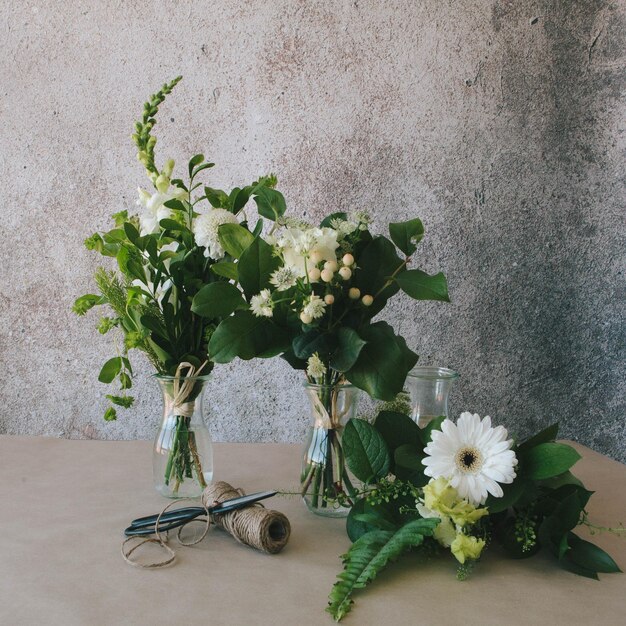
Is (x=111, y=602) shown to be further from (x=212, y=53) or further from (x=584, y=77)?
(x=584, y=77)

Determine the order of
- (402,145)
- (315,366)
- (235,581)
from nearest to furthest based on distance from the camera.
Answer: (235,581), (315,366), (402,145)

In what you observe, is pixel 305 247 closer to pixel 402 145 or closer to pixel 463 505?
pixel 463 505

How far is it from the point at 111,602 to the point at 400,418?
0.49 metres

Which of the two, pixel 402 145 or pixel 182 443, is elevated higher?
pixel 402 145

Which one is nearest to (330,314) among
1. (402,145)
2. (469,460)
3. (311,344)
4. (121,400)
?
(311,344)

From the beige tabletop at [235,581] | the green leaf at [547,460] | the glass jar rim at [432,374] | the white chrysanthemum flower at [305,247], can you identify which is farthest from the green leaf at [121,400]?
the green leaf at [547,460]

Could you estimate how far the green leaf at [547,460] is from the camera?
0.95 m

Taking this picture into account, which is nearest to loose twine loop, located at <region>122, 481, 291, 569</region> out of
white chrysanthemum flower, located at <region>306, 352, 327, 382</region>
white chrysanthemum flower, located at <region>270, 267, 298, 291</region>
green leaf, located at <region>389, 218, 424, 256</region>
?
white chrysanthemum flower, located at <region>306, 352, 327, 382</region>

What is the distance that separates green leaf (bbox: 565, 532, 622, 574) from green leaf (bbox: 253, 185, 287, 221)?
25.4 inches

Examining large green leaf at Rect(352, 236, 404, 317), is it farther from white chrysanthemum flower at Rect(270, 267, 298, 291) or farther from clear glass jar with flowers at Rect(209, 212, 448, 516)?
white chrysanthemum flower at Rect(270, 267, 298, 291)

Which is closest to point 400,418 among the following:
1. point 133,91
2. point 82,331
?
point 82,331

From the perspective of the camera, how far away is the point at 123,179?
167 cm

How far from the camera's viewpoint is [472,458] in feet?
3.13

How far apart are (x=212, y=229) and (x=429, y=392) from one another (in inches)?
17.7
